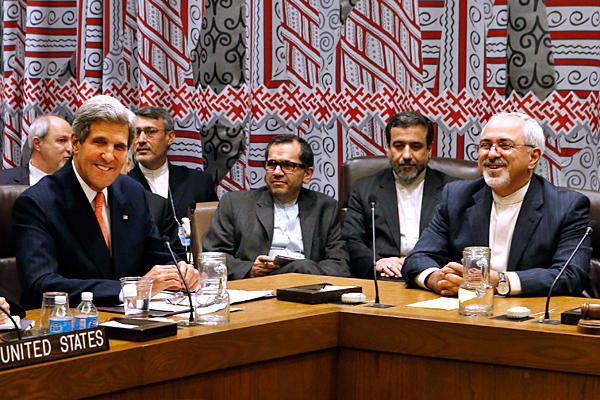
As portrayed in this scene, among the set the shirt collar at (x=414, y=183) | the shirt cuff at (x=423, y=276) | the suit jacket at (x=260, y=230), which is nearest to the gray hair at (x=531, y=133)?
the shirt cuff at (x=423, y=276)

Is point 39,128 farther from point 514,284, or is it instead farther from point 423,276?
point 514,284

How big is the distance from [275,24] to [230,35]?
12.9 inches

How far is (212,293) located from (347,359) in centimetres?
49

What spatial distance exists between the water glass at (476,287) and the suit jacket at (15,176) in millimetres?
3135

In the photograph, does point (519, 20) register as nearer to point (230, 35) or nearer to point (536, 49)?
point (536, 49)

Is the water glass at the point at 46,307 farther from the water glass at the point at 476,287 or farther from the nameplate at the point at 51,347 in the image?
the water glass at the point at 476,287

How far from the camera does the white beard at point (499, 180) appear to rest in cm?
380

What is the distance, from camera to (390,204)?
196 inches

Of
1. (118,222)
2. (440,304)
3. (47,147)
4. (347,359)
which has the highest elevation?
(47,147)

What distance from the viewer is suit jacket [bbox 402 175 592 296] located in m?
3.48

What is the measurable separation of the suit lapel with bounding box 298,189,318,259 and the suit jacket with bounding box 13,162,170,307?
152 cm

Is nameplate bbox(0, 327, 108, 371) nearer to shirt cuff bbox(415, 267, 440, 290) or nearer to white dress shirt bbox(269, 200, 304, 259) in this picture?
shirt cuff bbox(415, 267, 440, 290)

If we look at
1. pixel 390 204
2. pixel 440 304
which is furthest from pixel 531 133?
pixel 390 204

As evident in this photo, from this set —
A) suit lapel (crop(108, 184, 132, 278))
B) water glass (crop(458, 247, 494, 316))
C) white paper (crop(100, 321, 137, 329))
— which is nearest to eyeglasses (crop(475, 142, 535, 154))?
water glass (crop(458, 247, 494, 316))
